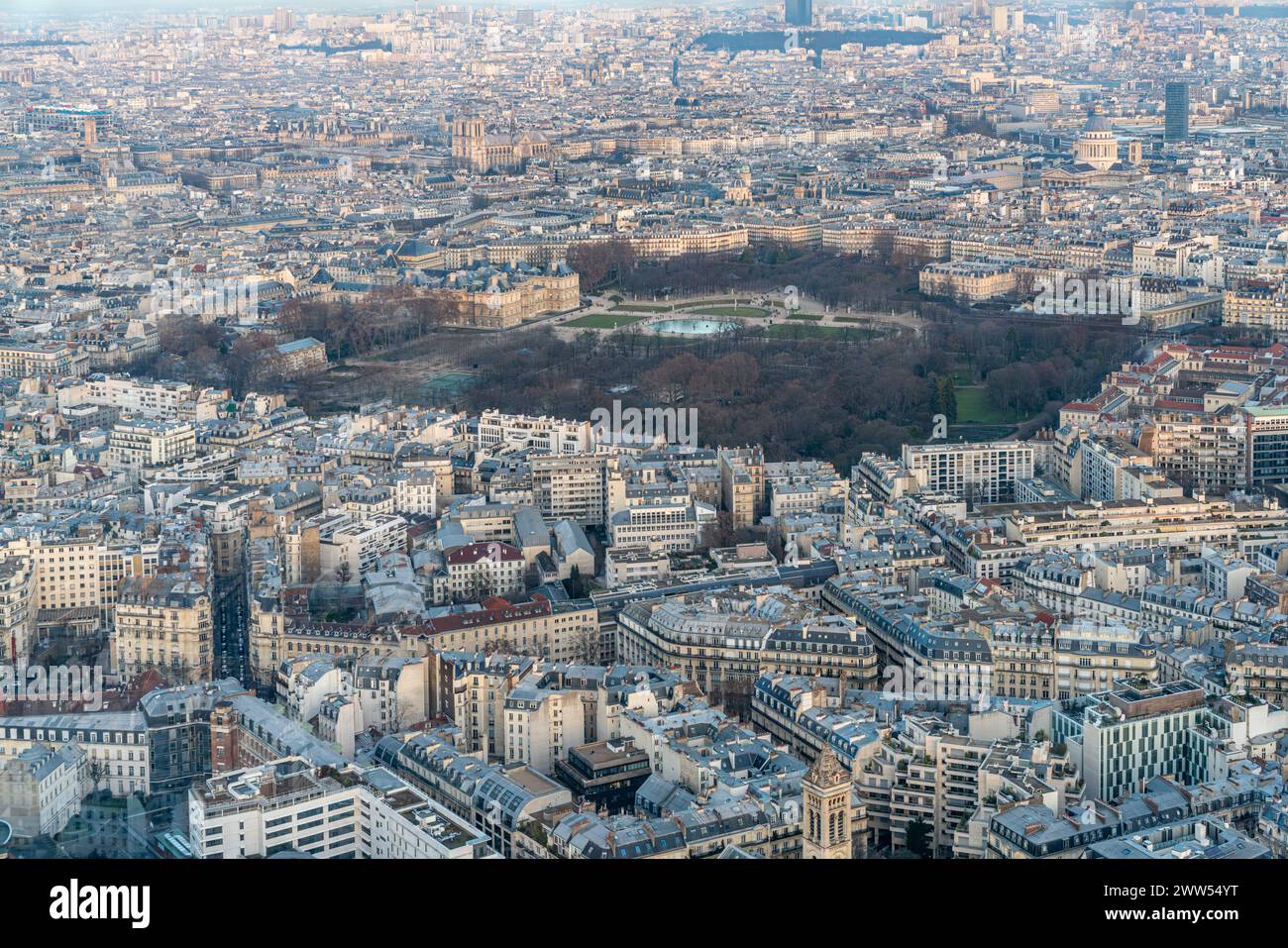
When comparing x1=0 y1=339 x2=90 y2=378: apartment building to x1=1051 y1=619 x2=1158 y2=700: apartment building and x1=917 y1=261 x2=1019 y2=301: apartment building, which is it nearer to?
x1=917 y1=261 x2=1019 y2=301: apartment building

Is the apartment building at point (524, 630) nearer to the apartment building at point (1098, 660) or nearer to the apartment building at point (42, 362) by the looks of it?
the apartment building at point (1098, 660)

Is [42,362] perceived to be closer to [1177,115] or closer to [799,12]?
[1177,115]

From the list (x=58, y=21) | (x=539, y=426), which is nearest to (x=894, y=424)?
(x=539, y=426)

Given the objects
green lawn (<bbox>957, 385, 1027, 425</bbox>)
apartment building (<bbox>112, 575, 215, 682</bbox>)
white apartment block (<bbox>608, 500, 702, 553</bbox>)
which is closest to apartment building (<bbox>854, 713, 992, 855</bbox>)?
apartment building (<bbox>112, 575, 215, 682</bbox>)

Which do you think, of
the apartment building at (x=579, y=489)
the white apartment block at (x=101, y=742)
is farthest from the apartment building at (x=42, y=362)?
the white apartment block at (x=101, y=742)

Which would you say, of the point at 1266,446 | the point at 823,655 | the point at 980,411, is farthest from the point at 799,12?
the point at 823,655

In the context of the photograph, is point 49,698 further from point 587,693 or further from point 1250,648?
point 1250,648

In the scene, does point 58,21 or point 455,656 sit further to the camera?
point 58,21
